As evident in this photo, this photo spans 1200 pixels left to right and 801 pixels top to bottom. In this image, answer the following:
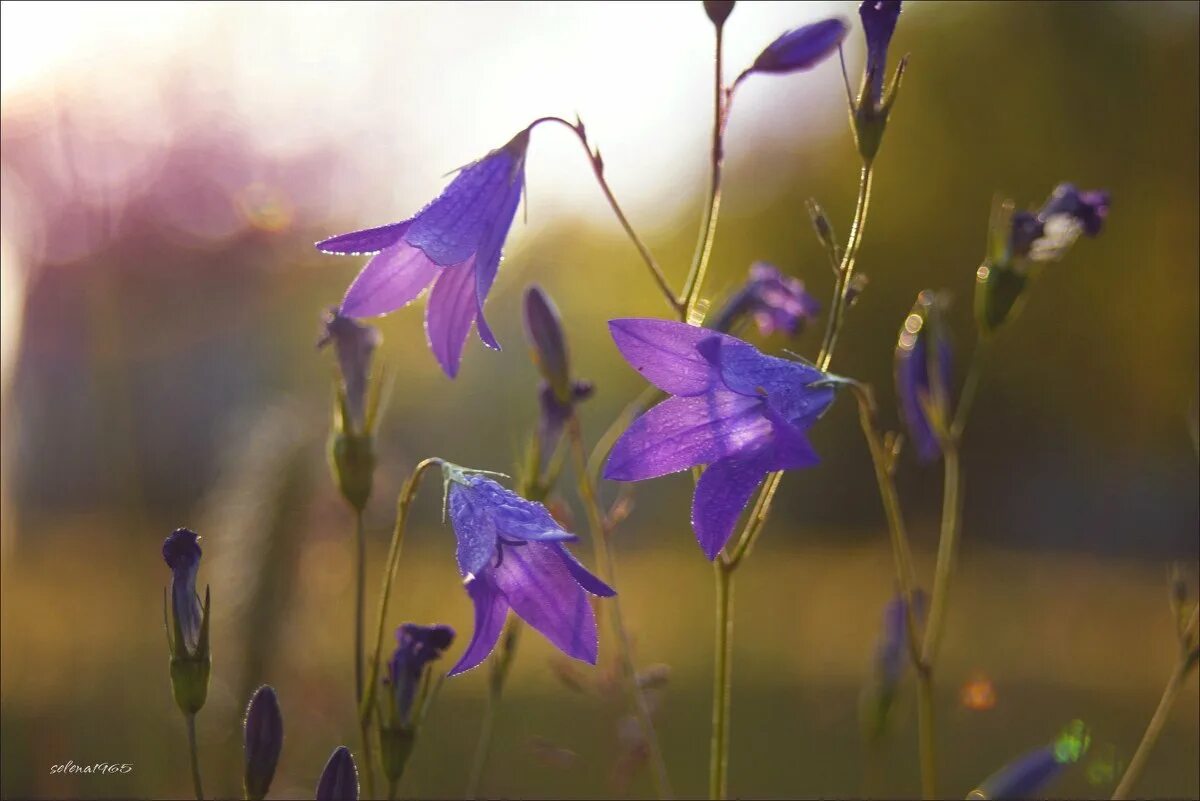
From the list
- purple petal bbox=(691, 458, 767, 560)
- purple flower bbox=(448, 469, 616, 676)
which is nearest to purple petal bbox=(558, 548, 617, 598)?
purple flower bbox=(448, 469, 616, 676)

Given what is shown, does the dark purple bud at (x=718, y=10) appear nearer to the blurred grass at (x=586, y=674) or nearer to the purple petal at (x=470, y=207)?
the purple petal at (x=470, y=207)

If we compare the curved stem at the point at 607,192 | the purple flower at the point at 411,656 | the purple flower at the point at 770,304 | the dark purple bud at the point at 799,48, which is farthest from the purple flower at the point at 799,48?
the purple flower at the point at 411,656

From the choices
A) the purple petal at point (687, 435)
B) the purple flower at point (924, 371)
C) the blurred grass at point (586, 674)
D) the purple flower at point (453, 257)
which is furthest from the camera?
the blurred grass at point (586, 674)

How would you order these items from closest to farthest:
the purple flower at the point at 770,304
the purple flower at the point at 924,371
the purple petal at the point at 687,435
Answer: the purple petal at the point at 687,435 < the purple flower at the point at 924,371 < the purple flower at the point at 770,304

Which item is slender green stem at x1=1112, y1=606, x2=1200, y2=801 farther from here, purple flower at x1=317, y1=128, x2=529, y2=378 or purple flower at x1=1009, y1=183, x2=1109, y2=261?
purple flower at x1=317, y1=128, x2=529, y2=378

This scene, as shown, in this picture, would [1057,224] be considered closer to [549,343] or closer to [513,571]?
[549,343]

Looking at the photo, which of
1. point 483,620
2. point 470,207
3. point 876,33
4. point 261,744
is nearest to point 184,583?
point 261,744

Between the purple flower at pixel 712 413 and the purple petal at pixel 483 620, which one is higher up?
the purple flower at pixel 712 413
